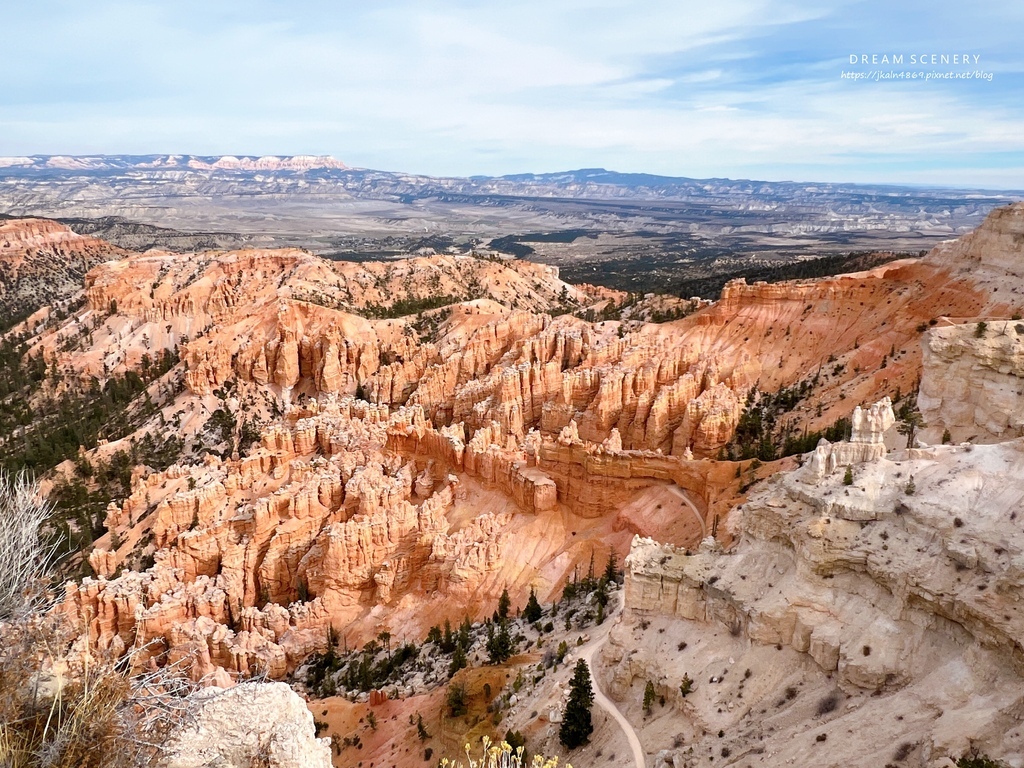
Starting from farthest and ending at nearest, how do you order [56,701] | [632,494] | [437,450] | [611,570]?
[437,450]
[632,494]
[611,570]
[56,701]

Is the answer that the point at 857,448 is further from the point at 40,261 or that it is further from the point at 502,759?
the point at 40,261

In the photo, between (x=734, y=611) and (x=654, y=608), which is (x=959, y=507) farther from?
(x=654, y=608)

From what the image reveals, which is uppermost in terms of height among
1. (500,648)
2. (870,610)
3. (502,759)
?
(870,610)

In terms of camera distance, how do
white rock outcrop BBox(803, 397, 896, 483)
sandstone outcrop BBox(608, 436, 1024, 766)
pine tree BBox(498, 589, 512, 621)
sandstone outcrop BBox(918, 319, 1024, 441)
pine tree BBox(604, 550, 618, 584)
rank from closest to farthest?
sandstone outcrop BBox(608, 436, 1024, 766), white rock outcrop BBox(803, 397, 896, 483), sandstone outcrop BBox(918, 319, 1024, 441), pine tree BBox(604, 550, 618, 584), pine tree BBox(498, 589, 512, 621)

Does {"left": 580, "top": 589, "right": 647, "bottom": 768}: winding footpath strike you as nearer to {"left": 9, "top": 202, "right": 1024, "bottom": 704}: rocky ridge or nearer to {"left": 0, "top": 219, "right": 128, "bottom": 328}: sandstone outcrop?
{"left": 9, "top": 202, "right": 1024, "bottom": 704}: rocky ridge

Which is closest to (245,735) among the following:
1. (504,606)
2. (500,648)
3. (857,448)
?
(500,648)

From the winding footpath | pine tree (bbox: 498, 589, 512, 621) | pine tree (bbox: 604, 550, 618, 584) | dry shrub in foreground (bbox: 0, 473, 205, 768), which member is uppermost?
dry shrub in foreground (bbox: 0, 473, 205, 768)

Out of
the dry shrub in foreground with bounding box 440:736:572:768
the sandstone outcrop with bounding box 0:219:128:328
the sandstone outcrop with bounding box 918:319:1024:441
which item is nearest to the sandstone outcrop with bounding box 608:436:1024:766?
the dry shrub in foreground with bounding box 440:736:572:768
